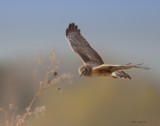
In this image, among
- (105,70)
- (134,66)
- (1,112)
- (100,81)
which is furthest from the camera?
(100,81)

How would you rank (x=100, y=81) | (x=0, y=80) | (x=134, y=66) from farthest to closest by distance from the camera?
1. (x=0, y=80)
2. (x=100, y=81)
3. (x=134, y=66)

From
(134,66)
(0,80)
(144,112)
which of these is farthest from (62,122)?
(134,66)

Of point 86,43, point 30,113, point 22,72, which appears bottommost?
point 22,72

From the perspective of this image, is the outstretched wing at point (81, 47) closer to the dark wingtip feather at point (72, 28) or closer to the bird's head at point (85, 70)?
the dark wingtip feather at point (72, 28)

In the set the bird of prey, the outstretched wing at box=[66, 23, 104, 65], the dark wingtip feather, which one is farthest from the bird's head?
the dark wingtip feather

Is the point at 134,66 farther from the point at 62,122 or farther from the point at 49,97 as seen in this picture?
the point at 49,97

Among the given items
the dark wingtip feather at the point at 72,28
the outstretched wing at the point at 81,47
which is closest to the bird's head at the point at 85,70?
the outstretched wing at the point at 81,47

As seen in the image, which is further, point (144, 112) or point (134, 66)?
point (144, 112)

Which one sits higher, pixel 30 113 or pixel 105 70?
pixel 30 113
